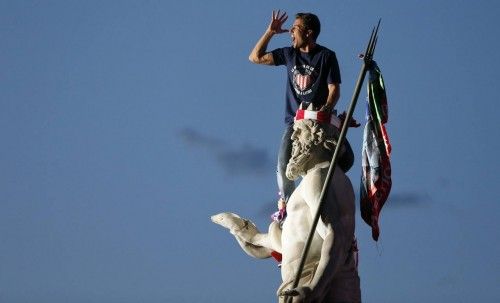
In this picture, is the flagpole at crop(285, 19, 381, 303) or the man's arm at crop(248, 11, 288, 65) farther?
the man's arm at crop(248, 11, 288, 65)

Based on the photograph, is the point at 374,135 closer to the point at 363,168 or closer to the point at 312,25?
the point at 363,168

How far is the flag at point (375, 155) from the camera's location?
1822 centimetres

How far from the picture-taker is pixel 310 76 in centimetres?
1833

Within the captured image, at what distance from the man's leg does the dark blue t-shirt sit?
23 centimetres

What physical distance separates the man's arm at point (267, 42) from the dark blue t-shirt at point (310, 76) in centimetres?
29

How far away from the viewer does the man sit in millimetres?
18203

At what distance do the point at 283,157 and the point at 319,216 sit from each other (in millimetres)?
1472

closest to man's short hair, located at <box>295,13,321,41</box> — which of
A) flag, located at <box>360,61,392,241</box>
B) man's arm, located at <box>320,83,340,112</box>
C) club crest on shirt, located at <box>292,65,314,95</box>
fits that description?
club crest on shirt, located at <box>292,65,314,95</box>

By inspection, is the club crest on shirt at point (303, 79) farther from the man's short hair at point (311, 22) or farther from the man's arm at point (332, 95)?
the man's short hair at point (311, 22)

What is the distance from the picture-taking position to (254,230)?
19312 millimetres

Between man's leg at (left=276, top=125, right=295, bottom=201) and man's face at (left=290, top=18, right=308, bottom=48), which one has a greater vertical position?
man's face at (left=290, top=18, right=308, bottom=48)

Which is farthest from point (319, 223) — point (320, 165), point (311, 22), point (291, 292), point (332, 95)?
point (311, 22)

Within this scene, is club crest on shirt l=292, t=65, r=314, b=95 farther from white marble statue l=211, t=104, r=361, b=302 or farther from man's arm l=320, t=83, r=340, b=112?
white marble statue l=211, t=104, r=361, b=302

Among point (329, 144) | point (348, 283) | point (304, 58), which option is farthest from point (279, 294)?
point (304, 58)
